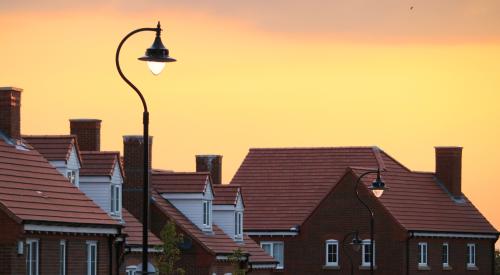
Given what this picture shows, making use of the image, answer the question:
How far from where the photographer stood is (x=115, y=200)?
61062 millimetres

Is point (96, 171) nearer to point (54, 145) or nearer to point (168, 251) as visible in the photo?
point (54, 145)

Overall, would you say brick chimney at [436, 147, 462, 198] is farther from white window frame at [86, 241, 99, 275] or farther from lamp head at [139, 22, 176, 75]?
lamp head at [139, 22, 176, 75]

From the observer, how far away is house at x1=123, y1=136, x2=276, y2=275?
6694 cm

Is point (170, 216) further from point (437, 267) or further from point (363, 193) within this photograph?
point (437, 267)

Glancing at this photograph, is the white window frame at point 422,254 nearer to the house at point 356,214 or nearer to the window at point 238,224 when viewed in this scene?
the house at point 356,214

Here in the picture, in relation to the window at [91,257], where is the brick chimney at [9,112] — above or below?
above

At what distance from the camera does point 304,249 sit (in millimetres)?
90188

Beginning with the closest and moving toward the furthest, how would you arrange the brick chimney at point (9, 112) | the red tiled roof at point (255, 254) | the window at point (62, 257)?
1. the window at point (62, 257)
2. the brick chimney at point (9, 112)
3. the red tiled roof at point (255, 254)

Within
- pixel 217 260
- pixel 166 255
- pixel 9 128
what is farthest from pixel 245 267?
pixel 9 128

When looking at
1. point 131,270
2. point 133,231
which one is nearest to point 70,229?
point 131,270

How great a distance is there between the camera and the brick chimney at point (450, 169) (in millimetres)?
99625

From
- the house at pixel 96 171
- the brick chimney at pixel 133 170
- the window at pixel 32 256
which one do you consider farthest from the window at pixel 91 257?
the brick chimney at pixel 133 170

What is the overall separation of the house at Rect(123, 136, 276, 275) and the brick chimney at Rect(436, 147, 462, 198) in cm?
2639

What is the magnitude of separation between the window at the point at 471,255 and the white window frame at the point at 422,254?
Answer: 6.64 meters
